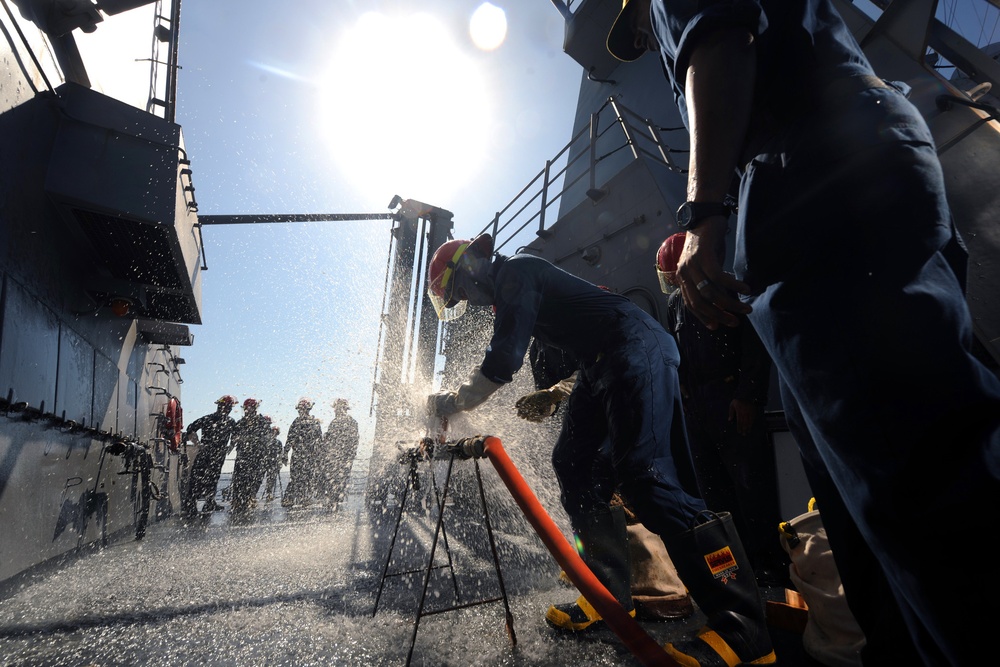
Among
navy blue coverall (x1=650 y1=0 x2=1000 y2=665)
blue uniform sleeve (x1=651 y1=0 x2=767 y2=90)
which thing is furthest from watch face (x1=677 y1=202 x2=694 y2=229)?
blue uniform sleeve (x1=651 y1=0 x2=767 y2=90)

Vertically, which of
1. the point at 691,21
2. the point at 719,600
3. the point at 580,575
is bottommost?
the point at 719,600

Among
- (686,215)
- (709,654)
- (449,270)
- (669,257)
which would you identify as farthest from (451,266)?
(709,654)

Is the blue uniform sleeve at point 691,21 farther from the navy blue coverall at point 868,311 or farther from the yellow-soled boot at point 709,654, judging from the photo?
the yellow-soled boot at point 709,654

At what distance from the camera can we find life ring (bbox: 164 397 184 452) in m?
7.47

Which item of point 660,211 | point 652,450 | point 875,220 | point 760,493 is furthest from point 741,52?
point 660,211

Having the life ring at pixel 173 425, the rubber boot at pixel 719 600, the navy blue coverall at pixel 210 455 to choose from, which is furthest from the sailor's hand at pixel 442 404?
the navy blue coverall at pixel 210 455

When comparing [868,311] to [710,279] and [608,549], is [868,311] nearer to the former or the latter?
[710,279]

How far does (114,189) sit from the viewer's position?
11.5 ft

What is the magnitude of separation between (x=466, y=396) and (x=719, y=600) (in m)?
1.38

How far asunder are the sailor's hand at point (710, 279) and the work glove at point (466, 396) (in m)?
1.38

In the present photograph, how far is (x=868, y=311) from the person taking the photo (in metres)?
0.77

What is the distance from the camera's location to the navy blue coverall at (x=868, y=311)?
2.19 feet

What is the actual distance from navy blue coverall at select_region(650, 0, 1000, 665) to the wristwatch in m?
0.05

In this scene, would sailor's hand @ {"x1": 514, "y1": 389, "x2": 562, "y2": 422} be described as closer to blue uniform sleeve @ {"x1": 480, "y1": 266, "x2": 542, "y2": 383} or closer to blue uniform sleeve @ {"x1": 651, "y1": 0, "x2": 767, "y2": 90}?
blue uniform sleeve @ {"x1": 480, "y1": 266, "x2": 542, "y2": 383}
